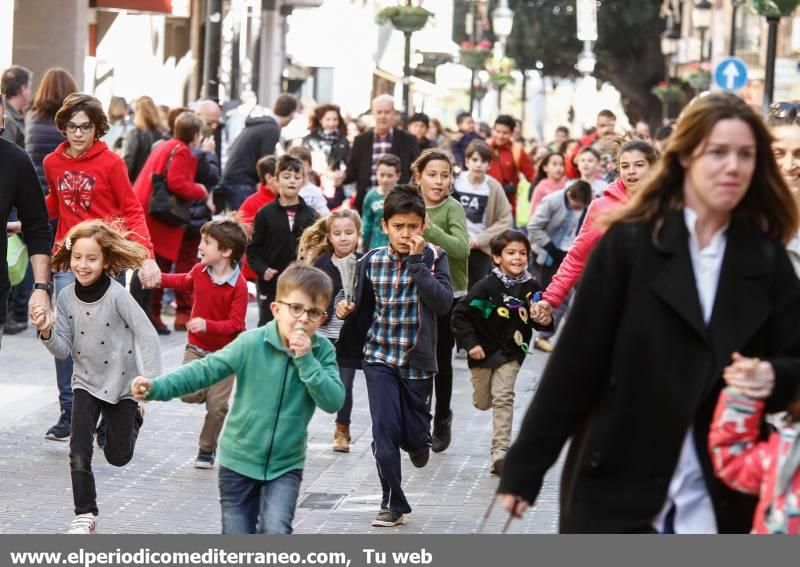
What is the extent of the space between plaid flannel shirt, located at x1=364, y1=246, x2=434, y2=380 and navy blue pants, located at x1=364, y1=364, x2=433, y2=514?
0.29ft

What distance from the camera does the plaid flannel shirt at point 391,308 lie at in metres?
8.60

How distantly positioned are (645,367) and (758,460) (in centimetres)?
33

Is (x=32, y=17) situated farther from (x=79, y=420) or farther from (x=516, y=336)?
(x=79, y=420)

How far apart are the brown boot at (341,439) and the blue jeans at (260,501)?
4.38 m

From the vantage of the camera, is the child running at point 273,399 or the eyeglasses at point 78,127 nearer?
the child running at point 273,399

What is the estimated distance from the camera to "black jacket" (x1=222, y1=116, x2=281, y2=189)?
686 inches

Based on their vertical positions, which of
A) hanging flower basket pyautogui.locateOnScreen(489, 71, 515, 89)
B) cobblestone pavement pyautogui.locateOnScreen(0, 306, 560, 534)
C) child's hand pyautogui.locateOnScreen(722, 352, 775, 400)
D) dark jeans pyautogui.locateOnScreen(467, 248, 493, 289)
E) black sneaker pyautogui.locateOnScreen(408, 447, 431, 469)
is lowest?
cobblestone pavement pyautogui.locateOnScreen(0, 306, 560, 534)

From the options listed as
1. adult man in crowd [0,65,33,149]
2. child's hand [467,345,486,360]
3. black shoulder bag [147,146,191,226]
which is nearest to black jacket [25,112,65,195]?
adult man in crowd [0,65,33,149]

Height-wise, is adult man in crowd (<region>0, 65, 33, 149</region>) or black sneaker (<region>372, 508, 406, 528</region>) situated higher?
adult man in crowd (<region>0, 65, 33, 149</region>)

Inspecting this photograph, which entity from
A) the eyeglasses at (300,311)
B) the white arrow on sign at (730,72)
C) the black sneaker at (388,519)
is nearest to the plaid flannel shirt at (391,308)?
the black sneaker at (388,519)

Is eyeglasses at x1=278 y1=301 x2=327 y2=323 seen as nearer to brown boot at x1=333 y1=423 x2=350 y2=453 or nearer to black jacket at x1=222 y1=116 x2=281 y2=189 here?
brown boot at x1=333 y1=423 x2=350 y2=453

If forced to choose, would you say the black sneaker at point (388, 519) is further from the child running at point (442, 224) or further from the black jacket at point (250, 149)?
the black jacket at point (250, 149)

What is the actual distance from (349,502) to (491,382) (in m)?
A: 1.35
